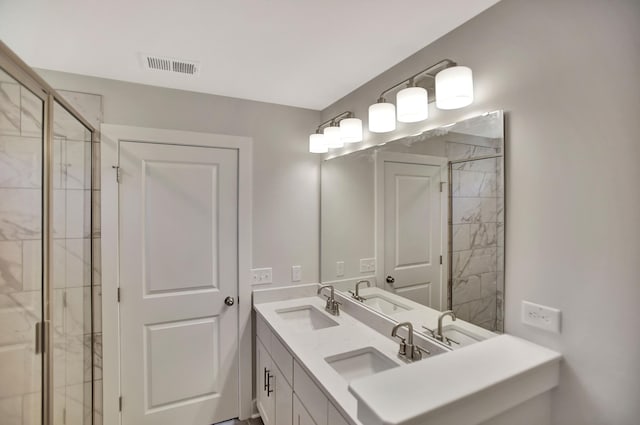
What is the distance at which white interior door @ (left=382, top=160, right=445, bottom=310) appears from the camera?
4.89 ft

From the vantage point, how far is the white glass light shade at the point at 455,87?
1.23m

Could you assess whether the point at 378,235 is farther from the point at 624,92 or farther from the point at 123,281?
the point at 123,281

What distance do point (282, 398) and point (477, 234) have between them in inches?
53.0

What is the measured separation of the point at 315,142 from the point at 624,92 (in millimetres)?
1631

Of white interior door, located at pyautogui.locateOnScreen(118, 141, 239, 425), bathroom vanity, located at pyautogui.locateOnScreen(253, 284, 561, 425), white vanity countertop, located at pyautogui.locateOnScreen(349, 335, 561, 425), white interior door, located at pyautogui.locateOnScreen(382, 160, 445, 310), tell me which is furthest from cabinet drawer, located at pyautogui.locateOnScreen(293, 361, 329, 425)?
white interior door, located at pyautogui.locateOnScreen(118, 141, 239, 425)

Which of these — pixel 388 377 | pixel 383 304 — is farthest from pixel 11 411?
pixel 383 304

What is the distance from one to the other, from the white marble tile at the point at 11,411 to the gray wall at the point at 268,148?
133 cm

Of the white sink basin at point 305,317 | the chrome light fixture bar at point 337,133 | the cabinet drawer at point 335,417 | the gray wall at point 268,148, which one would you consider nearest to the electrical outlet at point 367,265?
the white sink basin at point 305,317

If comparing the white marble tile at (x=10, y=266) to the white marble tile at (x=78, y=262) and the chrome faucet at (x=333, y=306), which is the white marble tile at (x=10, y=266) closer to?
the white marble tile at (x=78, y=262)

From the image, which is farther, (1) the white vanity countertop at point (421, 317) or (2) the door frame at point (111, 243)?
(2) the door frame at point (111, 243)

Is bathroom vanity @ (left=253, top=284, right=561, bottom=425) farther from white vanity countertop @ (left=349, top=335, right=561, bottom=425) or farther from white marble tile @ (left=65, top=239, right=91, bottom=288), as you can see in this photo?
white marble tile @ (left=65, top=239, right=91, bottom=288)

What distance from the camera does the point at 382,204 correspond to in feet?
5.97

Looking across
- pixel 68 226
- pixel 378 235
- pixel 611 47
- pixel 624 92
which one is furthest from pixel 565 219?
pixel 68 226

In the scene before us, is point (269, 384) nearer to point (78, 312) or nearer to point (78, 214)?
point (78, 312)
